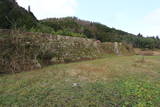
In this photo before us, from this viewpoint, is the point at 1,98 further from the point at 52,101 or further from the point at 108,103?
the point at 108,103

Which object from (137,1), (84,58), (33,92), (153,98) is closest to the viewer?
(153,98)

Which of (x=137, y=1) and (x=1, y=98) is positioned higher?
(x=137, y=1)

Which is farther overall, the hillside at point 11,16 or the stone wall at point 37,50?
the hillside at point 11,16

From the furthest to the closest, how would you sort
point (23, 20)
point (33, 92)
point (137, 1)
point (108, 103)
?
point (137, 1) < point (23, 20) < point (33, 92) < point (108, 103)

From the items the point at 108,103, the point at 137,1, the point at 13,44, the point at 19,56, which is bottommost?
the point at 108,103

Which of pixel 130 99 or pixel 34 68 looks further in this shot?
pixel 34 68

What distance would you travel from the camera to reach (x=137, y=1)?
1049cm

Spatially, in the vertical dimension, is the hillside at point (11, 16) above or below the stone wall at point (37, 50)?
above

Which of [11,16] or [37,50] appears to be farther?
[11,16]

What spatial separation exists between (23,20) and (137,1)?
11.0 meters

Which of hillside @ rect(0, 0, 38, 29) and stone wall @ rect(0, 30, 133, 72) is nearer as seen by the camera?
stone wall @ rect(0, 30, 133, 72)

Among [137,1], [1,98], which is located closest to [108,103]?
[1,98]

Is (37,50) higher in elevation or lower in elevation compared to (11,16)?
lower

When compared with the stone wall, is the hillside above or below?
above
